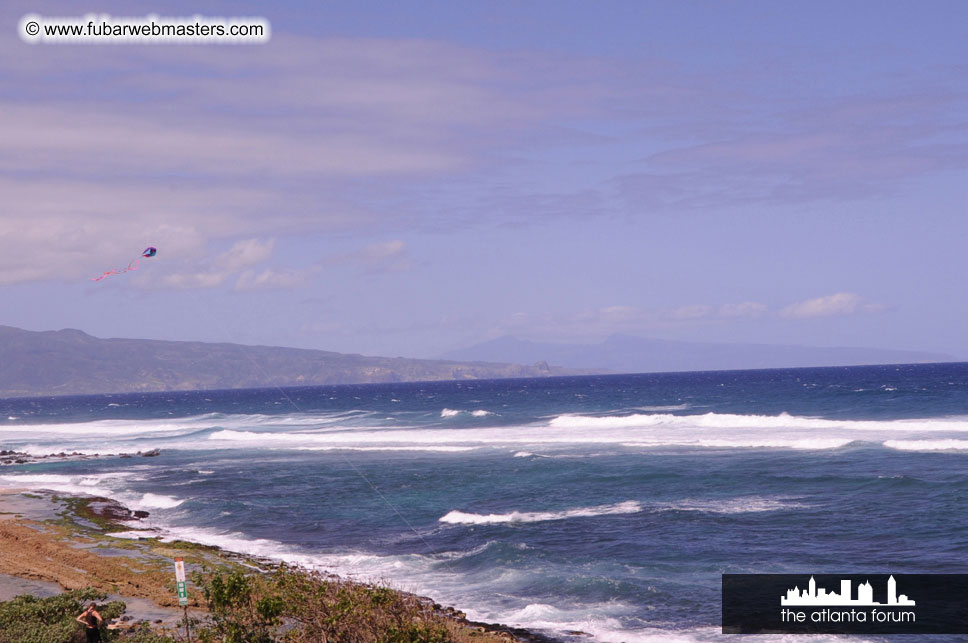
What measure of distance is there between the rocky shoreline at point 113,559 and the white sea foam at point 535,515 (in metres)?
7.34

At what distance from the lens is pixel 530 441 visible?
57.9 m

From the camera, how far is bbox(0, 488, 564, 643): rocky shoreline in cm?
1920

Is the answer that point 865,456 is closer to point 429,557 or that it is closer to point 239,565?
point 429,557

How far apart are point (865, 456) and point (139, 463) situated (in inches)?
1606

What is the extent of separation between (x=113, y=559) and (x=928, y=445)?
3764cm

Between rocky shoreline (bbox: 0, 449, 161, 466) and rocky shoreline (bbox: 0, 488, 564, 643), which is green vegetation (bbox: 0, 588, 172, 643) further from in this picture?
rocky shoreline (bbox: 0, 449, 161, 466)

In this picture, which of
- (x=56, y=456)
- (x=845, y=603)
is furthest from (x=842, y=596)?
(x=56, y=456)

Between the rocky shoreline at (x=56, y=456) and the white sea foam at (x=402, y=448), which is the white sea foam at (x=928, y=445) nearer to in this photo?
the white sea foam at (x=402, y=448)

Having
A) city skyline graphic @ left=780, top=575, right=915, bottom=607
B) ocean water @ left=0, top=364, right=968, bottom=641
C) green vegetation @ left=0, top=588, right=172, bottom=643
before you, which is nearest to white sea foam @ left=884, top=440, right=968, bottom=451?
ocean water @ left=0, top=364, right=968, bottom=641

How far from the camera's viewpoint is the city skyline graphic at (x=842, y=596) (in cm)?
1956

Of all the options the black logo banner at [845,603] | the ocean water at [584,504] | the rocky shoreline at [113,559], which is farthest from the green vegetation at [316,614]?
the black logo banner at [845,603]

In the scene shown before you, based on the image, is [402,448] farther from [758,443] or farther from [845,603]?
[845,603]

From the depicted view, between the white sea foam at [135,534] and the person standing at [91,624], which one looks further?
the white sea foam at [135,534]

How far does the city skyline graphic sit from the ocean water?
1.08 m
